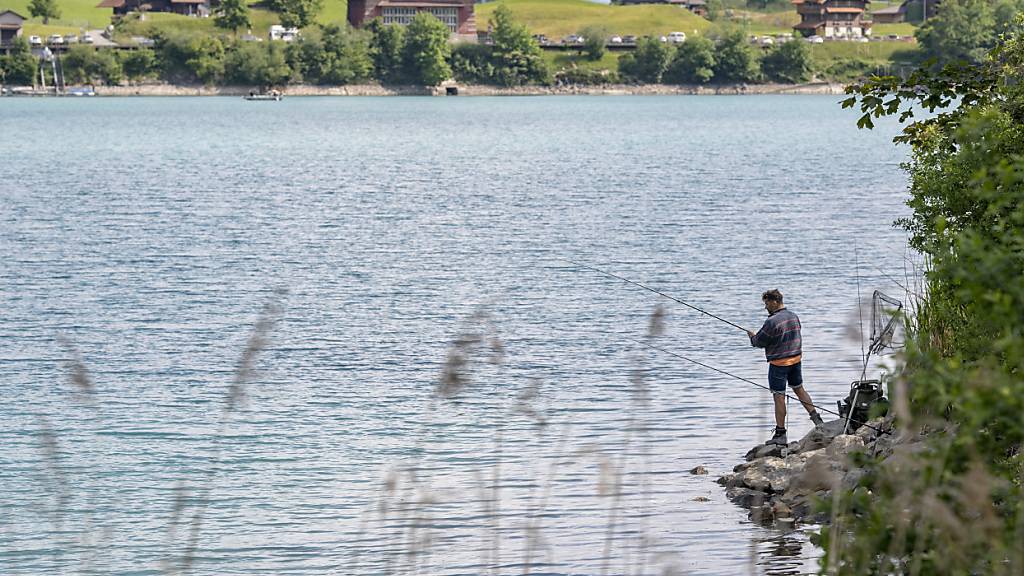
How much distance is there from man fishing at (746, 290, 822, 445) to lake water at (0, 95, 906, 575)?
4.00 ft

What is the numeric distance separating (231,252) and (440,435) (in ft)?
90.3

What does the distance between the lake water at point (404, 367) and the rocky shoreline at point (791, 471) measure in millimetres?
423

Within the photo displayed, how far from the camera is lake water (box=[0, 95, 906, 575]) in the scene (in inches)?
642

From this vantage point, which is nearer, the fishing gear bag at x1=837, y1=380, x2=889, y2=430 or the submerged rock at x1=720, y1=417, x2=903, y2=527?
the submerged rock at x1=720, y1=417, x2=903, y2=527

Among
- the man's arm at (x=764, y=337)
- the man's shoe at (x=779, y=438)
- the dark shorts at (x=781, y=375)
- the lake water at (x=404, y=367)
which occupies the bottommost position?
the lake water at (x=404, y=367)

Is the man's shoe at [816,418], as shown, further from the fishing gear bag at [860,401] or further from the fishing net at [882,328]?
the fishing net at [882,328]

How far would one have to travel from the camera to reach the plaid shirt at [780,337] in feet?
61.7

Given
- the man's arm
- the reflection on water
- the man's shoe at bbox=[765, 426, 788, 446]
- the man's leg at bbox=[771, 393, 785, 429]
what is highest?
the man's arm

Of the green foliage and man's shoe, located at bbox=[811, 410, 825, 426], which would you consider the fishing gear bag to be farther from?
the green foliage

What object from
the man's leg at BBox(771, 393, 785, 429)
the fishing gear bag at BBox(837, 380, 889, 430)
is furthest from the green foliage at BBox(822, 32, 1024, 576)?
the man's leg at BBox(771, 393, 785, 429)

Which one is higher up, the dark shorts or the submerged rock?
the dark shorts

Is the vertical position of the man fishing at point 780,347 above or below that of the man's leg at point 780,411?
above

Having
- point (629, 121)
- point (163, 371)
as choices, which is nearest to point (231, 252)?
point (163, 371)

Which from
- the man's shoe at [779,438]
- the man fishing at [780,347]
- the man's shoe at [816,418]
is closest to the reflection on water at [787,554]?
the man fishing at [780,347]
